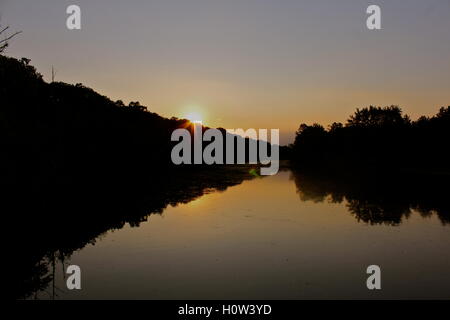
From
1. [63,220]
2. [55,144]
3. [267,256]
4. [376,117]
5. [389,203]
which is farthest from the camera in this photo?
[376,117]

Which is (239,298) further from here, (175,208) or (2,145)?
(2,145)

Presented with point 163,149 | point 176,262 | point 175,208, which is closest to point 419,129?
point 163,149

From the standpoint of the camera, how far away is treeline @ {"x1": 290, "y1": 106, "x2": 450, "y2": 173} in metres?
71.9

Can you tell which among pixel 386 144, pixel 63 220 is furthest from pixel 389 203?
pixel 386 144

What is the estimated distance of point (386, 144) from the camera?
8875cm

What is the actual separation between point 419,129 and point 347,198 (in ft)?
195

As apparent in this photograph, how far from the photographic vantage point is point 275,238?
1695 centimetres

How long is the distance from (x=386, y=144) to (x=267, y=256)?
84512 mm

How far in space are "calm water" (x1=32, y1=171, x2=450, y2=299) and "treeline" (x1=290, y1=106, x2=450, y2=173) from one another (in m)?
55.9

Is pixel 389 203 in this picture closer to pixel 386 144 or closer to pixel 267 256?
pixel 267 256

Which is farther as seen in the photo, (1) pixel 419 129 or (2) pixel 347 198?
(1) pixel 419 129

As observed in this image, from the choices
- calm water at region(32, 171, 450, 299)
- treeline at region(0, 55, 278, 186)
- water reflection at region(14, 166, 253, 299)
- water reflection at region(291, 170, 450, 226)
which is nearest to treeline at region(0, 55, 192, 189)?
treeline at region(0, 55, 278, 186)

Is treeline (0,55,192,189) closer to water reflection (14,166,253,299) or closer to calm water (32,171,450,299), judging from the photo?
water reflection (14,166,253,299)

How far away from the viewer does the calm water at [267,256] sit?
34.6 ft
